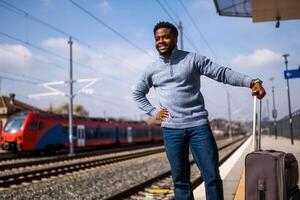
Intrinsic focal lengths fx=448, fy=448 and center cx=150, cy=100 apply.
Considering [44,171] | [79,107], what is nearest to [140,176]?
[44,171]

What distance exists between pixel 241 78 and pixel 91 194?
7.03m

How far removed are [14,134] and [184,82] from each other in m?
23.6

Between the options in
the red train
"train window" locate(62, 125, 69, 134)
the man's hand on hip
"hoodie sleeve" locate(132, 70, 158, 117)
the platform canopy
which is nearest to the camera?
the man's hand on hip

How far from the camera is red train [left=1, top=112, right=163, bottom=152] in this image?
1020 inches

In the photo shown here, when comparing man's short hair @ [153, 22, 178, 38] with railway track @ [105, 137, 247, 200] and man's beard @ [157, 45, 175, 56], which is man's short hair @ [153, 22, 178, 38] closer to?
man's beard @ [157, 45, 175, 56]

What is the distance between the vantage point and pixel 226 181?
863 cm

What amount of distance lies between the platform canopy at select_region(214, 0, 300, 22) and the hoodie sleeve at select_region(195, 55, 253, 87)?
832 cm

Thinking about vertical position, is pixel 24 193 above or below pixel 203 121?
below

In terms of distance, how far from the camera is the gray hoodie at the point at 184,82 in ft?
12.0

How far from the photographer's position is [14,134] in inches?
1015

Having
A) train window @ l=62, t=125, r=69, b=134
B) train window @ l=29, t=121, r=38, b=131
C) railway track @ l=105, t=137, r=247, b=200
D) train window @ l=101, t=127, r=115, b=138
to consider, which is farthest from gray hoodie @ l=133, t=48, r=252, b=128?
train window @ l=101, t=127, r=115, b=138

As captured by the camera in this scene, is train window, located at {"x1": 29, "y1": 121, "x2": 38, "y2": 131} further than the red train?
Yes

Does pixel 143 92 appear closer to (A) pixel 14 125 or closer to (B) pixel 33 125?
(B) pixel 33 125

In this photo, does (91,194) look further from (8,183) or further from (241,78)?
(241,78)
